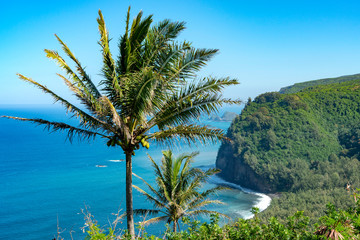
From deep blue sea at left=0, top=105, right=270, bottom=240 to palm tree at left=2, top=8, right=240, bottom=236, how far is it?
16059 mm

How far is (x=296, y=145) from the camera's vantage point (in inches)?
2594

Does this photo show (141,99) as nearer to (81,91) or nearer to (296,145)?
(81,91)

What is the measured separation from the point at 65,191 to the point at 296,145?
158ft

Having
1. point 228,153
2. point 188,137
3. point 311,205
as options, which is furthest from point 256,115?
point 188,137

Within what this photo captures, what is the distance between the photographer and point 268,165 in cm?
5900

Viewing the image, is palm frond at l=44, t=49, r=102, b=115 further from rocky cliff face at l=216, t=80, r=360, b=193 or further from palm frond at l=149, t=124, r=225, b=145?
rocky cliff face at l=216, t=80, r=360, b=193

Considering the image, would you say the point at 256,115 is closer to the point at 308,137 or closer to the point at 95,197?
the point at 308,137

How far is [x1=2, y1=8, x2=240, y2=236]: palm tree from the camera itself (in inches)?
220

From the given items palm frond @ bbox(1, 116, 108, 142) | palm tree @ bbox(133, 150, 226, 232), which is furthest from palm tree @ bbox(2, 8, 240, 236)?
palm tree @ bbox(133, 150, 226, 232)

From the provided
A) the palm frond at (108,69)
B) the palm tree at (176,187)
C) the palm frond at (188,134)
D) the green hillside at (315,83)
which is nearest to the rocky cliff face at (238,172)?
the palm tree at (176,187)

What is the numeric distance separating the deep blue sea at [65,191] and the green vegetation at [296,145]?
16.1 feet

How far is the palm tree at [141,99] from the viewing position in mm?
5582

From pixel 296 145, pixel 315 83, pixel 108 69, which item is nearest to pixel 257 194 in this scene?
pixel 296 145

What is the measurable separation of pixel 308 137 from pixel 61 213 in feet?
174
